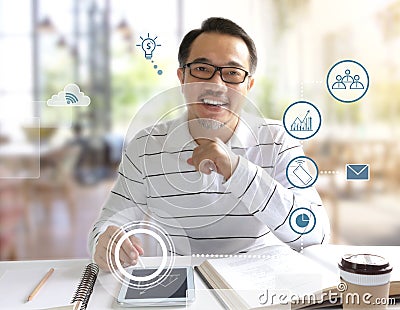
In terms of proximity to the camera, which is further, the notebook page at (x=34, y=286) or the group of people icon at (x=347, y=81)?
the group of people icon at (x=347, y=81)

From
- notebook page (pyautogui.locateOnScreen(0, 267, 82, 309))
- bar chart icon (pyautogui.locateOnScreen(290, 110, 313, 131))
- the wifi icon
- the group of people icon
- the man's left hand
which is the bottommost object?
notebook page (pyautogui.locateOnScreen(0, 267, 82, 309))

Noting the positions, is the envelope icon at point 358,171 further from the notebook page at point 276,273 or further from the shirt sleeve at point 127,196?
the shirt sleeve at point 127,196

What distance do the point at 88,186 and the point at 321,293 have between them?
95 centimetres

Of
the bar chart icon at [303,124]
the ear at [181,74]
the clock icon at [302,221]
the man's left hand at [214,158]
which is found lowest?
the clock icon at [302,221]

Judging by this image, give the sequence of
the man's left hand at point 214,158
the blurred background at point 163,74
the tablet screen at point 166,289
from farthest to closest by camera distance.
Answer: the blurred background at point 163,74 < the man's left hand at point 214,158 < the tablet screen at point 166,289

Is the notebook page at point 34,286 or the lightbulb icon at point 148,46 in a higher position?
the lightbulb icon at point 148,46

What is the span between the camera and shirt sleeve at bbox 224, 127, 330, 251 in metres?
0.96

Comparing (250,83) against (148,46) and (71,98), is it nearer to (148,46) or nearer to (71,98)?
(148,46)

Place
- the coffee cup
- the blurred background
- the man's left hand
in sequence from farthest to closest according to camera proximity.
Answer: the blurred background
the man's left hand
the coffee cup

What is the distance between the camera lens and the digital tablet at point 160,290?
0.73 meters

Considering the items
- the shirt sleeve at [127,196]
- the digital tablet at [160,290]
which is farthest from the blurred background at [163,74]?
the digital tablet at [160,290]

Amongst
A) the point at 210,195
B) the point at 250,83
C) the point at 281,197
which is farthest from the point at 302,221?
the point at 250,83

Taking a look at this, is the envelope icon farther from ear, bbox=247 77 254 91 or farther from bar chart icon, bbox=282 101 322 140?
ear, bbox=247 77 254 91

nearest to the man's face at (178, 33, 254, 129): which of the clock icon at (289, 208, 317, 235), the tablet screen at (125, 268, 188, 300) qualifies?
the clock icon at (289, 208, 317, 235)
